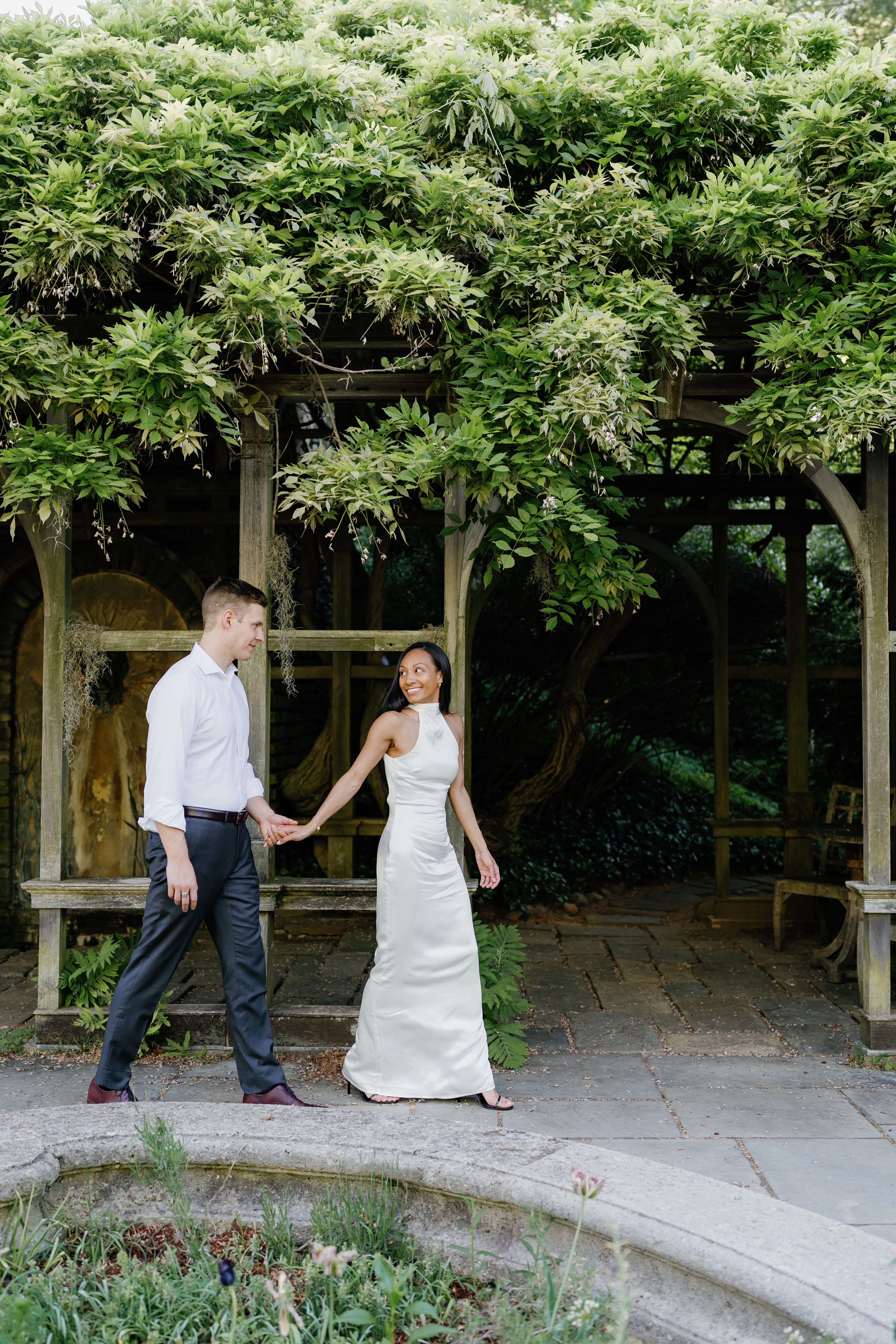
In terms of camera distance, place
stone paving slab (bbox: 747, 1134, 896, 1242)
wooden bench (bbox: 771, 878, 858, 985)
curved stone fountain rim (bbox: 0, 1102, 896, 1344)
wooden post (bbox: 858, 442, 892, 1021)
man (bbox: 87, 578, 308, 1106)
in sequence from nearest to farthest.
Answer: curved stone fountain rim (bbox: 0, 1102, 896, 1344) → stone paving slab (bbox: 747, 1134, 896, 1242) → man (bbox: 87, 578, 308, 1106) → wooden post (bbox: 858, 442, 892, 1021) → wooden bench (bbox: 771, 878, 858, 985)

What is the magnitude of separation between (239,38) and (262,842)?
339cm

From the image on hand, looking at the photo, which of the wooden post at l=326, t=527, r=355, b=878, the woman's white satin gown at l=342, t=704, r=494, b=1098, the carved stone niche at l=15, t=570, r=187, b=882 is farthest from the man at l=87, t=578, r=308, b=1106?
the wooden post at l=326, t=527, r=355, b=878

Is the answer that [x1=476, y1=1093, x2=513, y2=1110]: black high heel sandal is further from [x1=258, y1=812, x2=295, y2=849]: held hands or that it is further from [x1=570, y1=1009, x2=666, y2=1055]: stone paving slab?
[x1=258, y1=812, x2=295, y2=849]: held hands

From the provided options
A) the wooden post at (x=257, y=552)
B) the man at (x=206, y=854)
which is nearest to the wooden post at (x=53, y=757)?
the wooden post at (x=257, y=552)

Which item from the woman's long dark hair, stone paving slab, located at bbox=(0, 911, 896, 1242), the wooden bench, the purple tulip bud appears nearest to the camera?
the purple tulip bud

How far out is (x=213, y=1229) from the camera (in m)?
2.47

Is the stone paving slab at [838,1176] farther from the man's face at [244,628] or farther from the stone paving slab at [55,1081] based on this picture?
the man's face at [244,628]

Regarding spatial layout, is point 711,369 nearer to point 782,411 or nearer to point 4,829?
point 782,411

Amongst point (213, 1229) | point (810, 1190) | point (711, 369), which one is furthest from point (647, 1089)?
point (711, 369)

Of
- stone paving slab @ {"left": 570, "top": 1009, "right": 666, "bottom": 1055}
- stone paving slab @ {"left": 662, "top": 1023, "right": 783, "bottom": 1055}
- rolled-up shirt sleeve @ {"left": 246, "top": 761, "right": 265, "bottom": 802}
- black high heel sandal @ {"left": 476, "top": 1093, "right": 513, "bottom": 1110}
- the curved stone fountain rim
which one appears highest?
rolled-up shirt sleeve @ {"left": 246, "top": 761, "right": 265, "bottom": 802}

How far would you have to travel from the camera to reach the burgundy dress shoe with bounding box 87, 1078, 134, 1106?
11.7 ft

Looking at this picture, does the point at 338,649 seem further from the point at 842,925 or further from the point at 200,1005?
the point at 842,925

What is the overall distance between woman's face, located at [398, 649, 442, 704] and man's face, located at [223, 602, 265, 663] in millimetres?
556

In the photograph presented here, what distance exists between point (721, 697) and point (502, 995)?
3.86 metres
